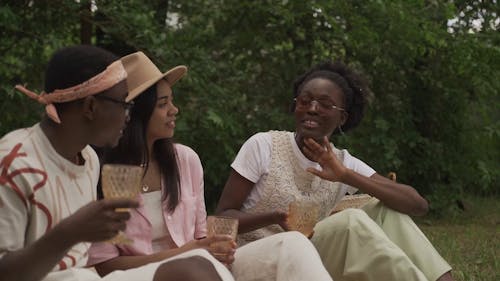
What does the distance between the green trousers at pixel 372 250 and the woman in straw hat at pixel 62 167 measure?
3.99ft

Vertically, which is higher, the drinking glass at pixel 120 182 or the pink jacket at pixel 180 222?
the drinking glass at pixel 120 182

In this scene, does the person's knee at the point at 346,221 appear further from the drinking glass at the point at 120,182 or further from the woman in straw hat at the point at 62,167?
the drinking glass at the point at 120,182

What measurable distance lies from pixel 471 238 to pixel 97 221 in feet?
21.3

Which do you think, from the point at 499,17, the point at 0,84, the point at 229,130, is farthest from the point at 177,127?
the point at 499,17

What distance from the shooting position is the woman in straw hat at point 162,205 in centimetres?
349

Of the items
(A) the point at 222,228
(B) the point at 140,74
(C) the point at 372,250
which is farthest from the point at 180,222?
(C) the point at 372,250

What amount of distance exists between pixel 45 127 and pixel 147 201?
35.3 inches

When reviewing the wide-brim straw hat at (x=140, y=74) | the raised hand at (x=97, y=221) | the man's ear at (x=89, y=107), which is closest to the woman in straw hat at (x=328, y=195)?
the wide-brim straw hat at (x=140, y=74)

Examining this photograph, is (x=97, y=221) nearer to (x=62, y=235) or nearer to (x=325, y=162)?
(x=62, y=235)

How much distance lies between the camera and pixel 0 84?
6.88m

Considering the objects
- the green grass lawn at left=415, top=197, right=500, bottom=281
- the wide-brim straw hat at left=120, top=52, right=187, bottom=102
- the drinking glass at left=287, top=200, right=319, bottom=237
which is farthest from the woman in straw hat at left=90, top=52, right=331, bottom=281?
the green grass lawn at left=415, top=197, right=500, bottom=281

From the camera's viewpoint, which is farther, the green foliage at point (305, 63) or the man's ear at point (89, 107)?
the green foliage at point (305, 63)

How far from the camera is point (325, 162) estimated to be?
441 centimetres

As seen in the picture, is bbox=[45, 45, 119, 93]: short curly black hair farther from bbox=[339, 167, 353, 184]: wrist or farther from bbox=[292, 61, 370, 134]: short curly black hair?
bbox=[292, 61, 370, 134]: short curly black hair
